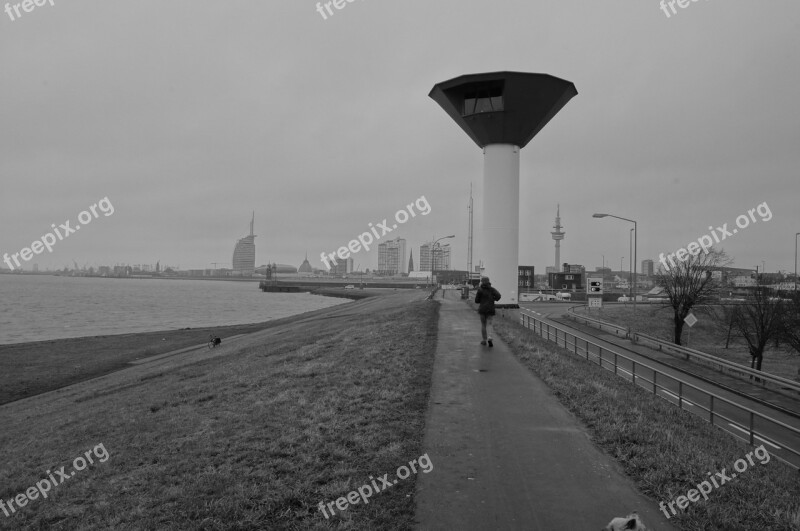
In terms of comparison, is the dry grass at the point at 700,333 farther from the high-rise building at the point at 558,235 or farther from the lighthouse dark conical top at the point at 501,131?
the high-rise building at the point at 558,235

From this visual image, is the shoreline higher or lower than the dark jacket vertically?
lower

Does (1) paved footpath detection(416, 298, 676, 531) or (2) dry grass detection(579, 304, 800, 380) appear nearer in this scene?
(1) paved footpath detection(416, 298, 676, 531)

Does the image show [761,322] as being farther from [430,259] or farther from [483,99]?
[430,259]

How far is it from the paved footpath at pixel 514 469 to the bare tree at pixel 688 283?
3065 cm

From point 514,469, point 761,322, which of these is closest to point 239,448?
point 514,469

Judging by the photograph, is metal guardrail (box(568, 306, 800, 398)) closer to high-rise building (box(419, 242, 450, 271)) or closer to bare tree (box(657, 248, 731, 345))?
bare tree (box(657, 248, 731, 345))

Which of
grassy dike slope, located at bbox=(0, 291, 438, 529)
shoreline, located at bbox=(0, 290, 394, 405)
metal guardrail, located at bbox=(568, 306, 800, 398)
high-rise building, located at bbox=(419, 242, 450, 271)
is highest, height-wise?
high-rise building, located at bbox=(419, 242, 450, 271)

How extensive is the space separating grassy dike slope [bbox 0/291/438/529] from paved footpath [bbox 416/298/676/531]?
1.13ft

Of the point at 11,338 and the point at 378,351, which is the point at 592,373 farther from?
the point at 11,338

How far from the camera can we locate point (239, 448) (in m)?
6.89

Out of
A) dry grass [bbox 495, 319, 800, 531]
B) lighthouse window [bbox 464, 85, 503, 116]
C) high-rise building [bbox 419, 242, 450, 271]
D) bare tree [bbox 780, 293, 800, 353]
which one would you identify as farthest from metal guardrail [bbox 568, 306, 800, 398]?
high-rise building [bbox 419, 242, 450, 271]

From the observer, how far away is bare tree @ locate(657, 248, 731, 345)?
3472 cm

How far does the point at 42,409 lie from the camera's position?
15031 millimetres

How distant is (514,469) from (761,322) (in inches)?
1271
